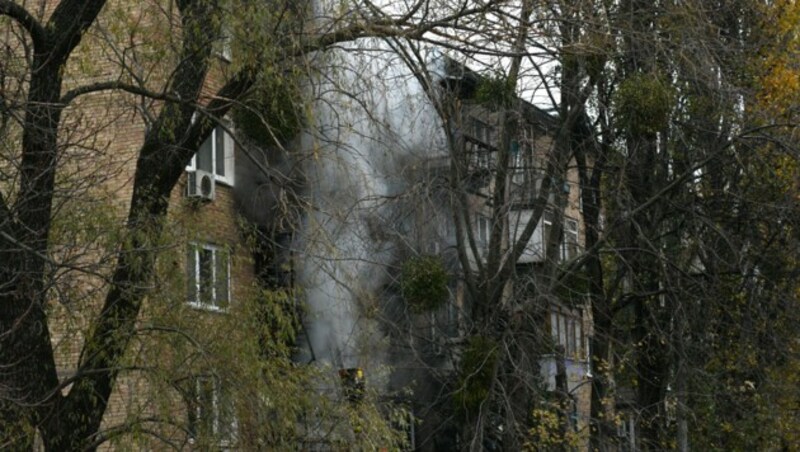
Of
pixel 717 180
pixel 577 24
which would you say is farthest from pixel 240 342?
pixel 717 180

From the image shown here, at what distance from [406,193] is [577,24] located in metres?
5.42

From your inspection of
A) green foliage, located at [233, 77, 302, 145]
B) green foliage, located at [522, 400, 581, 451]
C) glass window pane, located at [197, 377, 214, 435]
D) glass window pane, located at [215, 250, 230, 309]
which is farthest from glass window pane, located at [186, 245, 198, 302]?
green foliage, located at [522, 400, 581, 451]

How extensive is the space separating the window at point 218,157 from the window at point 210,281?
34.2ft

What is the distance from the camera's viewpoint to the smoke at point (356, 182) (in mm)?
13609

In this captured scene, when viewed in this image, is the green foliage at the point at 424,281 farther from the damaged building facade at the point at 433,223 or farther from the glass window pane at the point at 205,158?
the glass window pane at the point at 205,158

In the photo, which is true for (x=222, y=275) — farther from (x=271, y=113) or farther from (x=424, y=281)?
(x=424, y=281)

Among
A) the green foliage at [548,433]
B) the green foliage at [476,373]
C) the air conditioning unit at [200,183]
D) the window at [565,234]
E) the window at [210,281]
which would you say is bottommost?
the green foliage at [548,433]

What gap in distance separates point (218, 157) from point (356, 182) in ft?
28.3

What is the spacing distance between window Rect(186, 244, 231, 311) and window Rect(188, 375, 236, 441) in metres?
1.02

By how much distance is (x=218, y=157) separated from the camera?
24250mm

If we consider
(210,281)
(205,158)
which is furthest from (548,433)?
(210,281)

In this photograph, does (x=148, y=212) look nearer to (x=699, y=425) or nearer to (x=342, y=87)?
(x=342, y=87)

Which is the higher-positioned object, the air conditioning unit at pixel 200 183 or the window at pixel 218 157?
the window at pixel 218 157

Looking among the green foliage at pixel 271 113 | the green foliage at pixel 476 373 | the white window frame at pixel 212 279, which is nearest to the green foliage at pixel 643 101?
the green foliage at pixel 476 373
